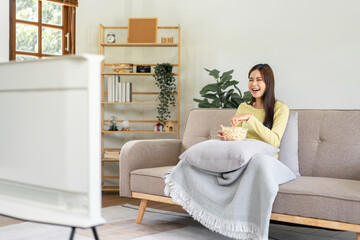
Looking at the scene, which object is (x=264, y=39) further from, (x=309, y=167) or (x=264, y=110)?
(x=309, y=167)

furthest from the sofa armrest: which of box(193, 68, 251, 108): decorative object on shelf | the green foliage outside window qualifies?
the green foliage outside window

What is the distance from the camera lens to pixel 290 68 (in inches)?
157

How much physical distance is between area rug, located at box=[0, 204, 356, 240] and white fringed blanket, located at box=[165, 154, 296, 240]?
34 centimetres

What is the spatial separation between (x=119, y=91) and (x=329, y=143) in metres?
2.46

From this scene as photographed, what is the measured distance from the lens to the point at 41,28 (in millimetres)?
4562

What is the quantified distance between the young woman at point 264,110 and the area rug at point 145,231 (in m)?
0.65

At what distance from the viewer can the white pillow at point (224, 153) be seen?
2260 mm

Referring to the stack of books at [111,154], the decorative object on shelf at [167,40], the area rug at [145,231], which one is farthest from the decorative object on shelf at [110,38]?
the area rug at [145,231]

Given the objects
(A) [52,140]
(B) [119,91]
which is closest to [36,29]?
(B) [119,91]

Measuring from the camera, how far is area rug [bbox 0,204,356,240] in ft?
8.75

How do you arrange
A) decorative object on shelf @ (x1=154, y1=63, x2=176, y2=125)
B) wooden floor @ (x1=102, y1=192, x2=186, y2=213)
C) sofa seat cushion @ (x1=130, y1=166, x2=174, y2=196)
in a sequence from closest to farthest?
sofa seat cushion @ (x1=130, y1=166, x2=174, y2=196) → wooden floor @ (x1=102, y1=192, x2=186, y2=213) → decorative object on shelf @ (x1=154, y1=63, x2=176, y2=125)

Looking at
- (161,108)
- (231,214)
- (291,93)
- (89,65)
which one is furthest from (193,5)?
(89,65)

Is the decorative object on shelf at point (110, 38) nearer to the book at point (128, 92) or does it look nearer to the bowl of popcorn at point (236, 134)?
the book at point (128, 92)

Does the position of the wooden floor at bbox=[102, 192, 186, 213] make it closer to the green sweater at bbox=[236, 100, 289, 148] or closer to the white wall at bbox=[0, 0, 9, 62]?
the green sweater at bbox=[236, 100, 289, 148]
